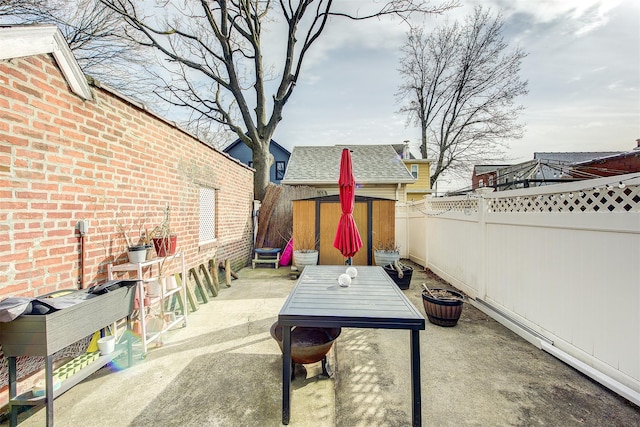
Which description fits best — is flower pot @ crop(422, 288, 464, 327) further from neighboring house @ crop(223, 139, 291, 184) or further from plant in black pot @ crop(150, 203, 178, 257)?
neighboring house @ crop(223, 139, 291, 184)

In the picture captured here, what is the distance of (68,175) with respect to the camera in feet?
8.36

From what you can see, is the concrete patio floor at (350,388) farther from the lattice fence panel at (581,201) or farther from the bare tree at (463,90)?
the bare tree at (463,90)

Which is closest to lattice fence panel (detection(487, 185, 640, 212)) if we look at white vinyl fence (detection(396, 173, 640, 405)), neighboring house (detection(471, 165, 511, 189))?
white vinyl fence (detection(396, 173, 640, 405))

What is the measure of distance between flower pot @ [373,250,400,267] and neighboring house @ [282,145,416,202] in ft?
15.1

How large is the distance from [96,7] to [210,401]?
11.6 m

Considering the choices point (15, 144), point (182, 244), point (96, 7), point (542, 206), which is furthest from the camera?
point (96, 7)

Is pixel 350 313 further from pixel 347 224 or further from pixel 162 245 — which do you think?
pixel 162 245

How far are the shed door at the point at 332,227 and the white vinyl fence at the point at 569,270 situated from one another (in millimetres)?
2981

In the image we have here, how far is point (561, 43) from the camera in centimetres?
568

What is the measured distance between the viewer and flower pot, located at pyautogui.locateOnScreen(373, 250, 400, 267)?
6.86 meters

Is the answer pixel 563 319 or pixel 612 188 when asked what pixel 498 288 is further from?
pixel 612 188

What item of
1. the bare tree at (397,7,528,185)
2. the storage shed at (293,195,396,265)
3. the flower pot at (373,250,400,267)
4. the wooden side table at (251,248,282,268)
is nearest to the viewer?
the flower pot at (373,250,400,267)

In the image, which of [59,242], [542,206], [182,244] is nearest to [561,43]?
[542,206]

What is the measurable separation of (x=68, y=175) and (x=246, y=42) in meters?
10.5
